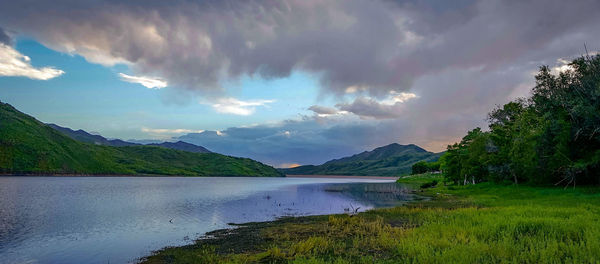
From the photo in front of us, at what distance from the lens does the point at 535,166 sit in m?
57.2

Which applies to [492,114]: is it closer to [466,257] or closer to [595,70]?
[595,70]

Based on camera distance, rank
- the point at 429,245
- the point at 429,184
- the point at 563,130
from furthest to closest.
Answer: the point at 429,184 < the point at 563,130 < the point at 429,245

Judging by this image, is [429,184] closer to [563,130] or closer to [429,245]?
[563,130]

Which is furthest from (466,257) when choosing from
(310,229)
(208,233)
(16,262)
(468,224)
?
(16,262)

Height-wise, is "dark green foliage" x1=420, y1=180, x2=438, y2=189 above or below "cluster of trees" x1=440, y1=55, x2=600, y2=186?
below

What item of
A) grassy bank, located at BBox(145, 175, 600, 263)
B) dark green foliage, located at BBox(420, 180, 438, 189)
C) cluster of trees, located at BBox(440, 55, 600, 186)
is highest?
cluster of trees, located at BBox(440, 55, 600, 186)

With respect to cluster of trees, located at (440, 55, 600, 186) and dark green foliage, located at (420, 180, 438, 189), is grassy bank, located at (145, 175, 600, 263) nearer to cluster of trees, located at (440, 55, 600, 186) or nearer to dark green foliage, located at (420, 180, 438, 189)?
cluster of trees, located at (440, 55, 600, 186)

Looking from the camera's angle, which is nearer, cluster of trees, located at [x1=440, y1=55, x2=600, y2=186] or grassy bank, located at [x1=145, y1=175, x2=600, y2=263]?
grassy bank, located at [x1=145, y1=175, x2=600, y2=263]

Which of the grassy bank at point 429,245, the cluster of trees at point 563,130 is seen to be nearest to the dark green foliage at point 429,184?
the cluster of trees at point 563,130

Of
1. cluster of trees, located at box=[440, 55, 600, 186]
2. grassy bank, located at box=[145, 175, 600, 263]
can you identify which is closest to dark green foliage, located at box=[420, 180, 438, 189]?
cluster of trees, located at box=[440, 55, 600, 186]

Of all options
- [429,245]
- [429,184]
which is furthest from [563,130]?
[429,184]

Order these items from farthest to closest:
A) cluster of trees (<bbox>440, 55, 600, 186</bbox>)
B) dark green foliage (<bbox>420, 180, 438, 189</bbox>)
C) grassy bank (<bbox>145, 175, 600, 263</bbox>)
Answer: dark green foliage (<bbox>420, 180, 438, 189</bbox>) → cluster of trees (<bbox>440, 55, 600, 186</bbox>) → grassy bank (<bbox>145, 175, 600, 263</bbox>)

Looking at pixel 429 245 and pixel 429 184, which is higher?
pixel 429 184

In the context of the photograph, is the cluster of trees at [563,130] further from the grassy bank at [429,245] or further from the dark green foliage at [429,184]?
the dark green foliage at [429,184]
